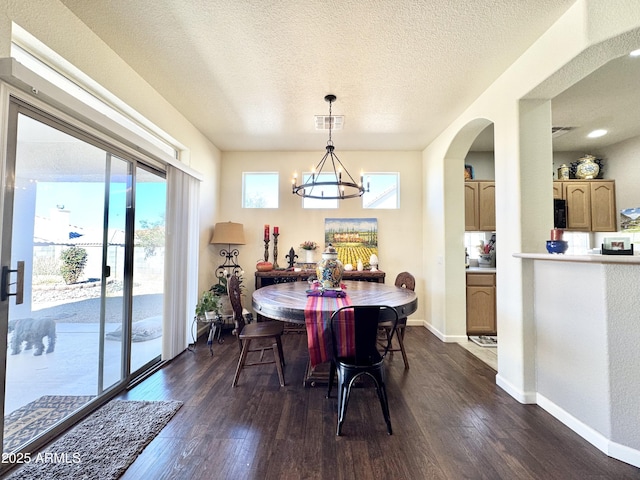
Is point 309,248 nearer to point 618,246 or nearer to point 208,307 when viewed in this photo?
point 208,307

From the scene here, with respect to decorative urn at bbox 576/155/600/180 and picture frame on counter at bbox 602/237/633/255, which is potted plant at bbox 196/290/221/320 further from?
decorative urn at bbox 576/155/600/180

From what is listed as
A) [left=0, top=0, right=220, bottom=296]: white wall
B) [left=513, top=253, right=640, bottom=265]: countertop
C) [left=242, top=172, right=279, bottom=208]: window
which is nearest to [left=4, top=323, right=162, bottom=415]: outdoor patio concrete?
[left=0, top=0, right=220, bottom=296]: white wall

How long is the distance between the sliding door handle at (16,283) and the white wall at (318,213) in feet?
9.80

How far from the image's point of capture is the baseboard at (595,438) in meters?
1.57

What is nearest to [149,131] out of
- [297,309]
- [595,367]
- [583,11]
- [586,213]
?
[297,309]

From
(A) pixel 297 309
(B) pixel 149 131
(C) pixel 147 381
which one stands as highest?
→ (B) pixel 149 131

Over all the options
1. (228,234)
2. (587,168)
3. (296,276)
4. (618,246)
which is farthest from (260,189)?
(587,168)

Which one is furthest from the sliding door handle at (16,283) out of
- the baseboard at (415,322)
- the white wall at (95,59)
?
the baseboard at (415,322)

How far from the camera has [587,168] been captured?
4066 mm

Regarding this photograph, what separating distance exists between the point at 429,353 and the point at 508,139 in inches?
95.0

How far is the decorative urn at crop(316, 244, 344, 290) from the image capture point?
2.54 metres

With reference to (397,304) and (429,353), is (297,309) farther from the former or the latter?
(429,353)

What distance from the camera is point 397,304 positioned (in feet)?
6.94

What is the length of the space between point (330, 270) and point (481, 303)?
101 inches
